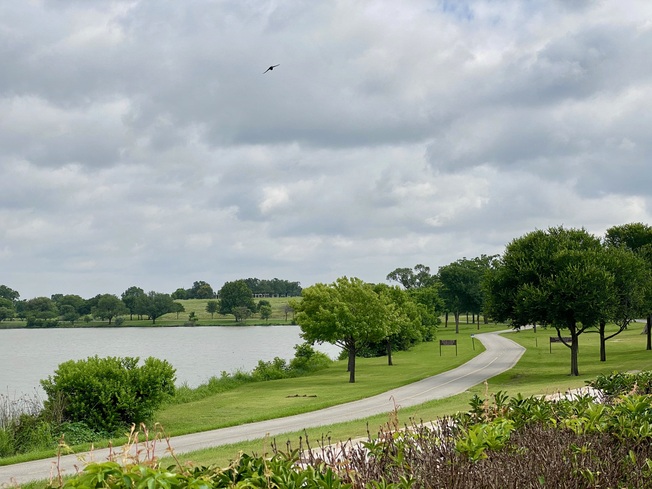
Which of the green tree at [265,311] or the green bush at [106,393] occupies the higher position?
the green tree at [265,311]

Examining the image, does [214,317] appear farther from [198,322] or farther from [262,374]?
[262,374]

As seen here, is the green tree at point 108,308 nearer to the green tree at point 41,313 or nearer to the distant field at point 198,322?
the distant field at point 198,322

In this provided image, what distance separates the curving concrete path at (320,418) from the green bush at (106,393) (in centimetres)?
305

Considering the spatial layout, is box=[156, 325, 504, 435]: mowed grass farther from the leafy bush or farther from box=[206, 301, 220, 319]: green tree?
box=[206, 301, 220, 319]: green tree

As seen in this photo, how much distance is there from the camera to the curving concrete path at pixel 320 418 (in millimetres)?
16109

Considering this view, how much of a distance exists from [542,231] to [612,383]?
31.9 metres

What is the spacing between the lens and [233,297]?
500 ft

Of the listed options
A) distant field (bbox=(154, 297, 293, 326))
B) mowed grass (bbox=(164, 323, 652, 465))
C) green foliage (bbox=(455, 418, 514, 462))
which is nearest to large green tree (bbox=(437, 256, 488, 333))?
mowed grass (bbox=(164, 323, 652, 465))

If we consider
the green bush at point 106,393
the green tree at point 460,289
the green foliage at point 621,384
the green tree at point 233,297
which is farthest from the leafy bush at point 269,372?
the green tree at point 233,297

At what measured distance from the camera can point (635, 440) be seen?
638 cm

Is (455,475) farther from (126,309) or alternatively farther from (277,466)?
(126,309)

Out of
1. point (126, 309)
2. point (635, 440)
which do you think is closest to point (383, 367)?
point (635, 440)

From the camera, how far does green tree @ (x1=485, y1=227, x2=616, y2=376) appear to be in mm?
36969

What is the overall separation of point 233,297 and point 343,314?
113200 mm
